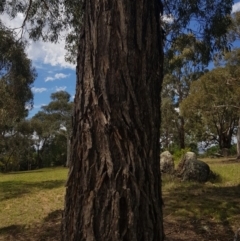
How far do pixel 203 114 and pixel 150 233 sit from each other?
20842mm

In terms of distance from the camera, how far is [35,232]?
567 centimetres

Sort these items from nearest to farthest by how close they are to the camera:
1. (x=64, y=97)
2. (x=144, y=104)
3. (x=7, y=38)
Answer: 1. (x=144, y=104)
2. (x=7, y=38)
3. (x=64, y=97)

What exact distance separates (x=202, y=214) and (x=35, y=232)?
2640mm

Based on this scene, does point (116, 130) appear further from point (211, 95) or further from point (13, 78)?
point (211, 95)

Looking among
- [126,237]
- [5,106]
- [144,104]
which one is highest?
[5,106]

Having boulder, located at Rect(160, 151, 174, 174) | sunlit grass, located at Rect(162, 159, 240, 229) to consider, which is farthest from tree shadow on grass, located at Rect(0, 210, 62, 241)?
boulder, located at Rect(160, 151, 174, 174)

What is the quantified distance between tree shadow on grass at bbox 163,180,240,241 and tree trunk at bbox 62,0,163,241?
2.53 m

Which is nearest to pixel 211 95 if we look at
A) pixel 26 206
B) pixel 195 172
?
pixel 195 172

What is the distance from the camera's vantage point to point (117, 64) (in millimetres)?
2596

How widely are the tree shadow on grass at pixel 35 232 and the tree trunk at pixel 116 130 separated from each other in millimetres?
2811

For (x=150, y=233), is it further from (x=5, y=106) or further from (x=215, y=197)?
(x=5, y=106)

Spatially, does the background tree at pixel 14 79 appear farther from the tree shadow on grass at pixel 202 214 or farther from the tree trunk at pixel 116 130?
the tree trunk at pixel 116 130

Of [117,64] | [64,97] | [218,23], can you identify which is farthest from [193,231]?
[64,97]

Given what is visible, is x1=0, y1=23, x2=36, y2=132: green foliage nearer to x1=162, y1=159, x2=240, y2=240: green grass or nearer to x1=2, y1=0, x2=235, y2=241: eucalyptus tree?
x1=162, y1=159, x2=240, y2=240: green grass
